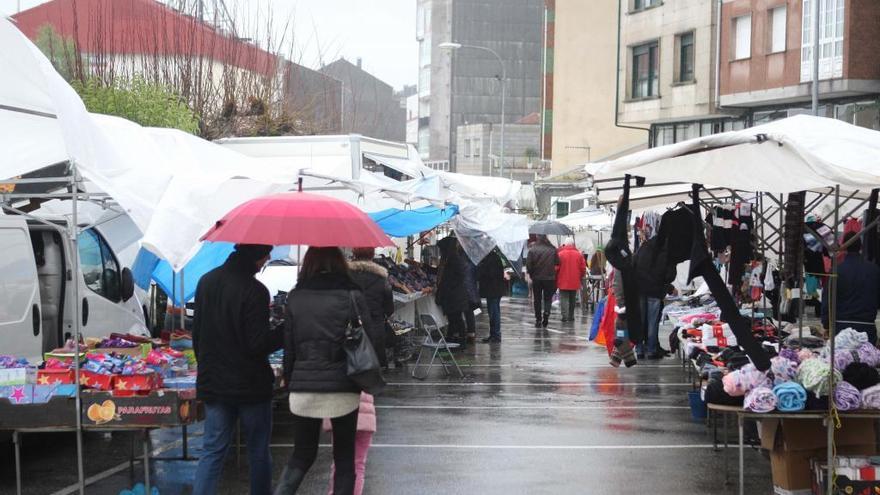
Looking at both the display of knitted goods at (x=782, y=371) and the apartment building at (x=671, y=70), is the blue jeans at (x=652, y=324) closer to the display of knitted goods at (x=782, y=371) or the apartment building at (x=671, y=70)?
the display of knitted goods at (x=782, y=371)

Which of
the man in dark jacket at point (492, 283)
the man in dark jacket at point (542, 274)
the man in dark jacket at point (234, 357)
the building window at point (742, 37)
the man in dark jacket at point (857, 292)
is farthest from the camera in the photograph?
the building window at point (742, 37)

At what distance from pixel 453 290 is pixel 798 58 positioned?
19113 mm

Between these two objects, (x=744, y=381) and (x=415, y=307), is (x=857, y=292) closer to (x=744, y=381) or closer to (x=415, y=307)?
(x=744, y=381)

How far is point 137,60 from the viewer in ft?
96.3

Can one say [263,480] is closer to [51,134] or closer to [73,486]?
[73,486]

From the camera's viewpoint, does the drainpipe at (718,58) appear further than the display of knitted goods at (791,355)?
Yes

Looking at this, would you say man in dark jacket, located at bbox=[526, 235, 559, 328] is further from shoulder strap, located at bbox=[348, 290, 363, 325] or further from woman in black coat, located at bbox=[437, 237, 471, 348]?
shoulder strap, located at bbox=[348, 290, 363, 325]

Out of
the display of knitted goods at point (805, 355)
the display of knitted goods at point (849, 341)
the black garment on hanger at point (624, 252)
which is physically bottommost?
the display of knitted goods at point (805, 355)

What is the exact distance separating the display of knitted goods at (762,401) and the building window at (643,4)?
120ft

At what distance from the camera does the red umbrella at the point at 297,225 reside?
715 cm

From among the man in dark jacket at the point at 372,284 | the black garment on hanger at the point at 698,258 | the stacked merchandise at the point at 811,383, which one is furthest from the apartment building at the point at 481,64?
the stacked merchandise at the point at 811,383

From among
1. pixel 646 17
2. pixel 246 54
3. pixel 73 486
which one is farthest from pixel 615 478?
pixel 646 17

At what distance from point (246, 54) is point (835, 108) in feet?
55.4

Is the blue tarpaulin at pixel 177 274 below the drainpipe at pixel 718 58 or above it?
below
